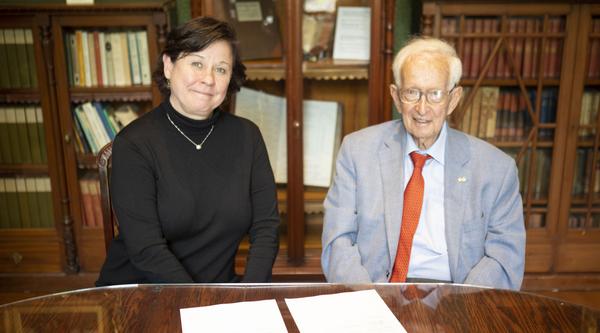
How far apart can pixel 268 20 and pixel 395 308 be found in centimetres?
186

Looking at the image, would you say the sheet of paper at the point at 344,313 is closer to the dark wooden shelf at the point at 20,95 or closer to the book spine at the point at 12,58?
the dark wooden shelf at the point at 20,95

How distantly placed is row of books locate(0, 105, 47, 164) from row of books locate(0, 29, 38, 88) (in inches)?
5.2

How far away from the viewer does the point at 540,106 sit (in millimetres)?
2594

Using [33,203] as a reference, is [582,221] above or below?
below

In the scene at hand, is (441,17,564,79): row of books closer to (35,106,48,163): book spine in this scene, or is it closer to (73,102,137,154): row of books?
(73,102,137,154): row of books

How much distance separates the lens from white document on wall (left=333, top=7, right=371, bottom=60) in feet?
8.32

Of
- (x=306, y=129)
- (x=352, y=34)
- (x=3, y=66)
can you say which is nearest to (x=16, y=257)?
(x=3, y=66)

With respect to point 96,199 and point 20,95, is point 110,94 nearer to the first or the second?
point 20,95

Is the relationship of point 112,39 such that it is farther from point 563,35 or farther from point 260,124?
point 563,35

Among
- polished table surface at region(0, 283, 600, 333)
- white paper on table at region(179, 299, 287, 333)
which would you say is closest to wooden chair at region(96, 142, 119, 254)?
polished table surface at region(0, 283, 600, 333)

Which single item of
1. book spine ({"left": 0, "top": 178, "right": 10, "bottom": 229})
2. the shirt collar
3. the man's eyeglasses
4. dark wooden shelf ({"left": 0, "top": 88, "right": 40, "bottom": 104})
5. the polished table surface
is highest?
the man's eyeglasses

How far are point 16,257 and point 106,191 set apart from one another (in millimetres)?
1594

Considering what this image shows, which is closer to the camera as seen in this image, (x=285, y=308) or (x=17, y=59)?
(x=285, y=308)

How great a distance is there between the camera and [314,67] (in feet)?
8.43
